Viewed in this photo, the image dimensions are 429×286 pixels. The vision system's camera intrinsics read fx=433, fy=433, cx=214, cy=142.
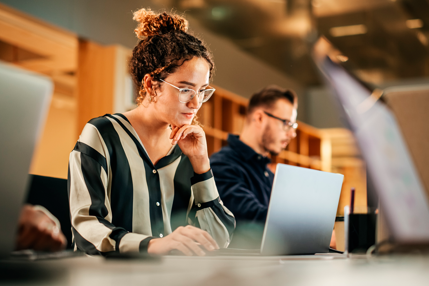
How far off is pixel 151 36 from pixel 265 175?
3.78 ft

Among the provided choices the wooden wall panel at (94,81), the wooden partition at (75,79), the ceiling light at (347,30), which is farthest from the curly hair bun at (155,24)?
the ceiling light at (347,30)

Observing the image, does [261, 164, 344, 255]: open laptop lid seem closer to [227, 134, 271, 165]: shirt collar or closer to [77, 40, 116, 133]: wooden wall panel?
[227, 134, 271, 165]: shirt collar

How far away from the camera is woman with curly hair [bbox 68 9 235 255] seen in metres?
1.22

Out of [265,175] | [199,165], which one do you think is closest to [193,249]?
[199,165]

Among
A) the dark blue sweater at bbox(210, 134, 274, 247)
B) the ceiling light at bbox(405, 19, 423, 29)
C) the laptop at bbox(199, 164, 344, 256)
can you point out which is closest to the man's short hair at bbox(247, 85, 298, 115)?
the dark blue sweater at bbox(210, 134, 274, 247)

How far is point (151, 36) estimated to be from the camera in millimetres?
1450

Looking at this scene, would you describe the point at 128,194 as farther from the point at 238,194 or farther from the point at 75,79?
the point at 75,79

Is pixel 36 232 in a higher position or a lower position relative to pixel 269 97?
lower

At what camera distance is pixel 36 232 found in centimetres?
69

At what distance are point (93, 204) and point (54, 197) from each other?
0.86 ft

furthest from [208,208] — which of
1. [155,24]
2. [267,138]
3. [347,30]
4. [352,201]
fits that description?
[347,30]

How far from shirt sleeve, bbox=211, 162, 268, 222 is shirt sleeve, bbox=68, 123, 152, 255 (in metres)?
0.82

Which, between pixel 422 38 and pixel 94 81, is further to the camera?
pixel 422 38

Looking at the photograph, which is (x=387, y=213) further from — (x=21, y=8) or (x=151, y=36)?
(x=21, y=8)
